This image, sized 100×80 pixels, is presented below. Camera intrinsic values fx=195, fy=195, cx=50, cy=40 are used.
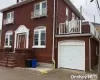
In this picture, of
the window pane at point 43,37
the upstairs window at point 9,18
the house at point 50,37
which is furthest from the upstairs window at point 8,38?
the window pane at point 43,37

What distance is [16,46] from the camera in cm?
2314

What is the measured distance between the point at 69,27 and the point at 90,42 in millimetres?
2618

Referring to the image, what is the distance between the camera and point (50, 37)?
1931cm

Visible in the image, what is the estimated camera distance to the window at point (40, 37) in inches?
789

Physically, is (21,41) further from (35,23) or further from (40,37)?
(40,37)

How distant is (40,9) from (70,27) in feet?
14.3

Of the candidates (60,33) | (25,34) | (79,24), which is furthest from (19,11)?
(79,24)

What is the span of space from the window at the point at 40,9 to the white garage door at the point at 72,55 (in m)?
3.92

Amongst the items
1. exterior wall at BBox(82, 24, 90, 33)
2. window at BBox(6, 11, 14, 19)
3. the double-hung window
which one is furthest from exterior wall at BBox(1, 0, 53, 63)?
exterior wall at BBox(82, 24, 90, 33)

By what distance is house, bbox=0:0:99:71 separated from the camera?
17.3 meters

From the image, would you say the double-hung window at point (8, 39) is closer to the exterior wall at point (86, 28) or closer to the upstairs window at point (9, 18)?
the upstairs window at point (9, 18)

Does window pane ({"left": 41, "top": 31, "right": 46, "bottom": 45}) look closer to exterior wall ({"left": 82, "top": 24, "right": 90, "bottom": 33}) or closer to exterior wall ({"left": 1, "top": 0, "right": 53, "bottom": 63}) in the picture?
exterior wall ({"left": 1, "top": 0, "right": 53, "bottom": 63})

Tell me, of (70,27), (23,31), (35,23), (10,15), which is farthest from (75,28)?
(10,15)

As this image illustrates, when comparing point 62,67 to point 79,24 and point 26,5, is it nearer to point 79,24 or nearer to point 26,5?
point 79,24
